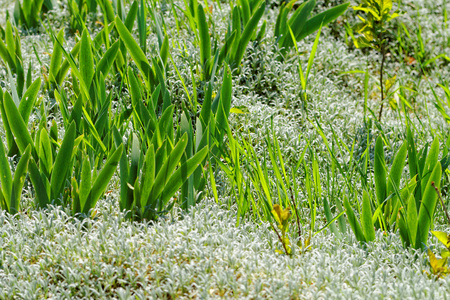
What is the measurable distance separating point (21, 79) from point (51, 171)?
35.0 inches

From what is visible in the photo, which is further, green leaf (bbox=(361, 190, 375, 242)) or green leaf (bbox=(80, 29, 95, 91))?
green leaf (bbox=(80, 29, 95, 91))

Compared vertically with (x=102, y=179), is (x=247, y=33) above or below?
above

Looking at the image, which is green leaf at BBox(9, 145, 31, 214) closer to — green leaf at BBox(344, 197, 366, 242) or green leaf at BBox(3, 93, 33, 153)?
green leaf at BBox(3, 93, 33, 153)

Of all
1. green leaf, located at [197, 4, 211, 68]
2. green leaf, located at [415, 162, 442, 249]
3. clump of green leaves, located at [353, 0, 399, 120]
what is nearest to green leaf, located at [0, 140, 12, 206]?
green leaf, located at [197, 4, 211, 68]

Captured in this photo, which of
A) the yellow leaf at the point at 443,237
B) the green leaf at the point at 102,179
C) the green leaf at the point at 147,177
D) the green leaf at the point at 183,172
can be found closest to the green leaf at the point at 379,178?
the yellow leaf at the point at 443,237

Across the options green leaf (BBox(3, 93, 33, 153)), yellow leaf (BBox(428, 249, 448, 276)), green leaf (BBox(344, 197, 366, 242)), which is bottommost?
yellow leaf (BBox(428, 249, 448, 276))

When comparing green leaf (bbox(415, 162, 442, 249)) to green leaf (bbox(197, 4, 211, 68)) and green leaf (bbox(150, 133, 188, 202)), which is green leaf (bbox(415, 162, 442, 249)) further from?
green leaf (bbox(197, 4, 211, 68))

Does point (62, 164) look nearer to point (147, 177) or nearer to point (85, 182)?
point (85, 182)

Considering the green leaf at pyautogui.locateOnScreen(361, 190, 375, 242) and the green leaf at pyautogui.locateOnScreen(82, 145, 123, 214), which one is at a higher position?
the green leaf at pyautogui.locateOnScreen(82, 145, 123, 214)

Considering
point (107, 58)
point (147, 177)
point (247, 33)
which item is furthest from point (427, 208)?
point (107, 58)

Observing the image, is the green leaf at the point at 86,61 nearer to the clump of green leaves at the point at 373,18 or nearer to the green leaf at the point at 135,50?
the green leaf at the point at 135,50

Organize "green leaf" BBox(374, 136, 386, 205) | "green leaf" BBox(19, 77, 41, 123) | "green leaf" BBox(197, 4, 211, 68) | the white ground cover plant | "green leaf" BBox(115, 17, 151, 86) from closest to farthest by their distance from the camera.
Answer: the white ground cover plant < "green leaf" BBox(374, 136, 386, 205) < "green leaf" BBox(19, 77, 41, 123) < "green leaf" BBox(115, 17, 151, 86) < "green leaf" BBox(197, 4, 211, 68)

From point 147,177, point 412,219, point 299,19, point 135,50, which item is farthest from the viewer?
point 299,19

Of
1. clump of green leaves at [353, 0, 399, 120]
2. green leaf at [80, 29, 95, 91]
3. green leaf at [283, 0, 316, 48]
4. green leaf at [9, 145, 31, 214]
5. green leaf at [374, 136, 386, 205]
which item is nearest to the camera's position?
green leaf at [9, 145, 31, 214]
